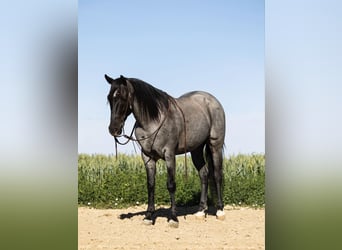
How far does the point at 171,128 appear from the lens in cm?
688

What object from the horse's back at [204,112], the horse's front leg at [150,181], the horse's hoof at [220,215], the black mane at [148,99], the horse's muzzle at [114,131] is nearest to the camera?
the horse's muzzle at [114,131]

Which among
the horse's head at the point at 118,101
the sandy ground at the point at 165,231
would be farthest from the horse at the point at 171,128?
the sandy ground at the point at 165,231

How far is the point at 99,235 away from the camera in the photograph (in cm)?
679

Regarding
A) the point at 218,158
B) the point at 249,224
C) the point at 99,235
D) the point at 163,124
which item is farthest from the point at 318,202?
the point at 99,235

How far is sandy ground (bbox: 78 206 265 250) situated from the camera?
6.68m

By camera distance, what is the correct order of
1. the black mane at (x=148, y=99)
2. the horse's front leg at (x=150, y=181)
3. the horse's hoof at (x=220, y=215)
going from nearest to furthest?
the black mane at (x=148, y=99), the horse's front leg at (x=150, y=181), the horse's hoof at (x=220, y=215)

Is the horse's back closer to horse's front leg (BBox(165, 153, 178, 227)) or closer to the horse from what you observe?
the horse

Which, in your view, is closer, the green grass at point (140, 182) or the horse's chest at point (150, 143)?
the horse's chest at point (150, 143)

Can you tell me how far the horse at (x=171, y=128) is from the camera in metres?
6.67

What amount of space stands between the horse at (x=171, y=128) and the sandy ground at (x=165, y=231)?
0.43 ft

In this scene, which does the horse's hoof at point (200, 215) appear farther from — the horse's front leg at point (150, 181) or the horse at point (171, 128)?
the horse's front leg at point (150, 181)

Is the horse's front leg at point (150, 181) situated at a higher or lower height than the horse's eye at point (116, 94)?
lower

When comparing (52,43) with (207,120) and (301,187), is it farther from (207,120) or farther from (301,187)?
(301,187)

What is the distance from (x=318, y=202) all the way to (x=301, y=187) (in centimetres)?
28
